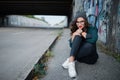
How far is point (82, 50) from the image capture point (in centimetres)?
506

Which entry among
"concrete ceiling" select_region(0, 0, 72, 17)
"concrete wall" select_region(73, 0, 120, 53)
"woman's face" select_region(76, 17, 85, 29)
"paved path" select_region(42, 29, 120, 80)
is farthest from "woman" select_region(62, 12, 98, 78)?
"concrete ceiling" select_region(0, 0, 72, 17)

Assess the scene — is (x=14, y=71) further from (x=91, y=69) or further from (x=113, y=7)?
(x=113, y=7)

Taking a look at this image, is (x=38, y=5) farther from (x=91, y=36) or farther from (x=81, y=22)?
(x=91, y=36)

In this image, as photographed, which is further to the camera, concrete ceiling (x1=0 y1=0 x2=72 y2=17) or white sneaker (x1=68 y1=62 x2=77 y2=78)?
concrete ceiling (x1=0 y1=0 x2=72 y2=17)

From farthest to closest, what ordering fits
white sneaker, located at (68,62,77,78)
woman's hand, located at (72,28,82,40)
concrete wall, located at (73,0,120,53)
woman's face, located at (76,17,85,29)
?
concrete wall, located at (73,0,120,53) < woman's face, located at (76,17,85,29) < woman's hand, located at (72,28,82,40) < white sneaker, located at (68,62,77,78)

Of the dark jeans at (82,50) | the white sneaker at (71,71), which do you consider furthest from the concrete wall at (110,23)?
A: the white sneaker at (71,71)

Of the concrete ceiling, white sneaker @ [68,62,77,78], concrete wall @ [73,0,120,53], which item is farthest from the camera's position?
the concrete ceiling

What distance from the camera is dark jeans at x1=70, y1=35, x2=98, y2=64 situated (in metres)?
4.94

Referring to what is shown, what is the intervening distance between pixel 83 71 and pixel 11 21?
48916mm

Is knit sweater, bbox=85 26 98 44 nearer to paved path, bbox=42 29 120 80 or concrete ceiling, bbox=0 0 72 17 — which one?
paved path, bbox=42 29 120 80

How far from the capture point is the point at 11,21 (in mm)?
52469

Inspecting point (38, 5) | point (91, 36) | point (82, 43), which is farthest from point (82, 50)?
point (38, 5)

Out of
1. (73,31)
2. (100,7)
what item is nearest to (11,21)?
(100,7)

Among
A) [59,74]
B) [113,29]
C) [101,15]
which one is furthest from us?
[101,15]
